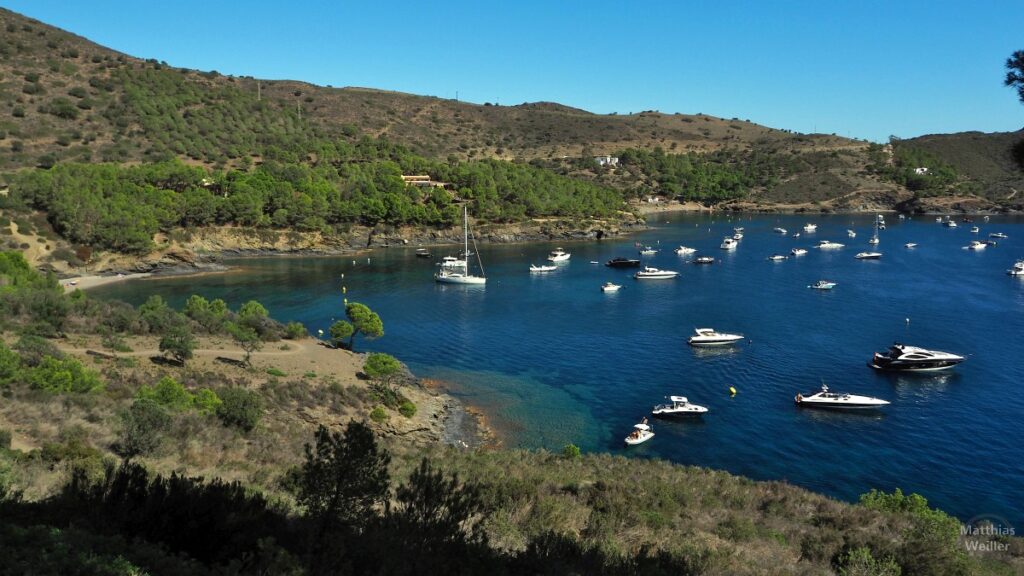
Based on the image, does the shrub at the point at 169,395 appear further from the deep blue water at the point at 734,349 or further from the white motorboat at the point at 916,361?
the white motorboat at the point at 916,361

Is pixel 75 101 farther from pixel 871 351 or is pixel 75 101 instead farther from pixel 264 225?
pixel 871 351

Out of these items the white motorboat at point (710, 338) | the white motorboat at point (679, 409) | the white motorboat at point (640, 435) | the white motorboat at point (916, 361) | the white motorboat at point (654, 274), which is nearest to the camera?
the white motorboat at point (640, 435)

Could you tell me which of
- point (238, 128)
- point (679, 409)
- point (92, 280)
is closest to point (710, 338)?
point (679, 409)

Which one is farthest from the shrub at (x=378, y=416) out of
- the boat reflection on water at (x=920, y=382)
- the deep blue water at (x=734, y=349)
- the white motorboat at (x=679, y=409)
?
the boat reflection on water at (x=920, y=382)

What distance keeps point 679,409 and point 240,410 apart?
2123 centimetres

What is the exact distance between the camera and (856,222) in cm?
14188

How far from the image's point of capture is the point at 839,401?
35.7 metres

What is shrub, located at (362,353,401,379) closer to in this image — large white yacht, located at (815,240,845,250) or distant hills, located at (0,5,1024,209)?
distant hills, located at (0,5,1024,209)

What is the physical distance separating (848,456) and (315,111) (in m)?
156

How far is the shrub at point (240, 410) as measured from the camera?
24672 mm

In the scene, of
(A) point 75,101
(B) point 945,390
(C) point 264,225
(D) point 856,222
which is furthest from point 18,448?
(D) point 856,222

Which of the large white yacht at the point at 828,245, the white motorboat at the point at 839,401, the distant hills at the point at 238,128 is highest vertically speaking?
the distant hills at the point at 238,128

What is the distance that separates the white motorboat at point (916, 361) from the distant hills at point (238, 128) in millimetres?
15272

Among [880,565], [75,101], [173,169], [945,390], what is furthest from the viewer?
[75,101]
